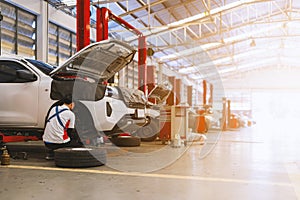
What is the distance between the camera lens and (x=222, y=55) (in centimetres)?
1994

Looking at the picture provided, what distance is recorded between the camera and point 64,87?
430cm

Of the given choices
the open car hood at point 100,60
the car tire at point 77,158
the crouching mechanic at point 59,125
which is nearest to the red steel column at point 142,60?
the open car hood at point 100,60

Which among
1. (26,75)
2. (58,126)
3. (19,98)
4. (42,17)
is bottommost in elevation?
(58,126)

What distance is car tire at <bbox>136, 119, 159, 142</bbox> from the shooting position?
6805 mm

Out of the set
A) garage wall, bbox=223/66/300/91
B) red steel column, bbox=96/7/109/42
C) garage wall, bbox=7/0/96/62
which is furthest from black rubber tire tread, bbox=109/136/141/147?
garage wall, bbox=223/66/300/91

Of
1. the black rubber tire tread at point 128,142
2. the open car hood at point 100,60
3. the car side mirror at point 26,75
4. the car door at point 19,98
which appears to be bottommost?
the black rubber tire tread at point 128,142

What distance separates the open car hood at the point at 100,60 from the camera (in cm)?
416

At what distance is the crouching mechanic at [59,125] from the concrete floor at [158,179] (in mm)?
302

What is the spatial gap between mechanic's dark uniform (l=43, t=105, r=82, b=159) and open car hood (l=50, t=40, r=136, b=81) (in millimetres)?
545

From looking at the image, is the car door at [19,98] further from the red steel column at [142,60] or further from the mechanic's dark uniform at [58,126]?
the red steel column at [142,60]

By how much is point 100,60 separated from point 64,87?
0.65 m

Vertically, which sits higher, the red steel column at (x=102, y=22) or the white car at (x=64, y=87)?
the red steel column at (x=102, y=22)

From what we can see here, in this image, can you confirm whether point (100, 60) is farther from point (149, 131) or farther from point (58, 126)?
point (149, 131)

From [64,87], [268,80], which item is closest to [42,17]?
[64,87]
